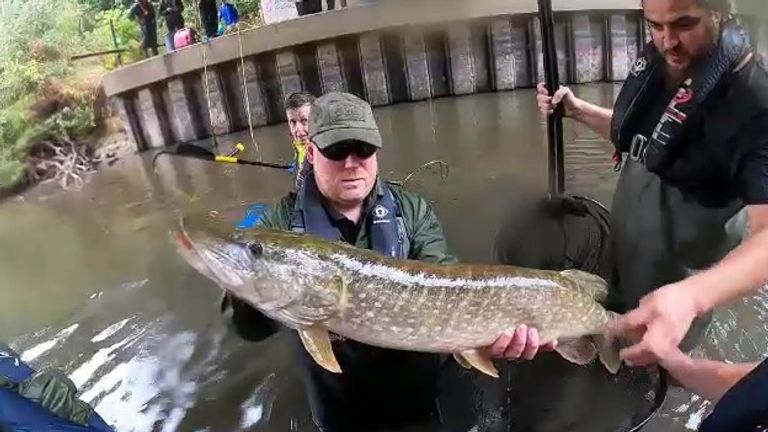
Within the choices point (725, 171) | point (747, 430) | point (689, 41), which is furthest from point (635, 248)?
point (747, 430)

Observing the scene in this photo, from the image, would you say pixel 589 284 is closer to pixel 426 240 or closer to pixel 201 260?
pixel 426 240

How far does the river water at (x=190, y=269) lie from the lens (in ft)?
12.8

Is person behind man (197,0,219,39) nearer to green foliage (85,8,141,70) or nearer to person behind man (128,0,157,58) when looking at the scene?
person behind man (128,0,157,58)

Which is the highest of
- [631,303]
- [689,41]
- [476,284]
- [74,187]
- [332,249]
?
[689,41]

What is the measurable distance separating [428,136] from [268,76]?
2833 millimetres

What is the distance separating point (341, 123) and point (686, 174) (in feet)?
4.19

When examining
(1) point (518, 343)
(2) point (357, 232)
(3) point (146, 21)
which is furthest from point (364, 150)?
(3) point (146, 21)

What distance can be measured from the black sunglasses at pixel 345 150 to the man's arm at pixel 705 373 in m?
1.18

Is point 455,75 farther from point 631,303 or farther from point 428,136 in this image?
point 631,303

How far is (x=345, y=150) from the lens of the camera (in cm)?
248

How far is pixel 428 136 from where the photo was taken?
9117mm

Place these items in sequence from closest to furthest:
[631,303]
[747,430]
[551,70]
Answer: [747,430] < [631,303] < [551,70]

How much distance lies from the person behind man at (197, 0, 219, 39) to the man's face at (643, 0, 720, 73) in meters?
8.52

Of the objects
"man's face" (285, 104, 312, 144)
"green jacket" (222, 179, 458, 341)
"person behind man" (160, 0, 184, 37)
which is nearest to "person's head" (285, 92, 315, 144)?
"man's face" (285, 104, 312, 144)
